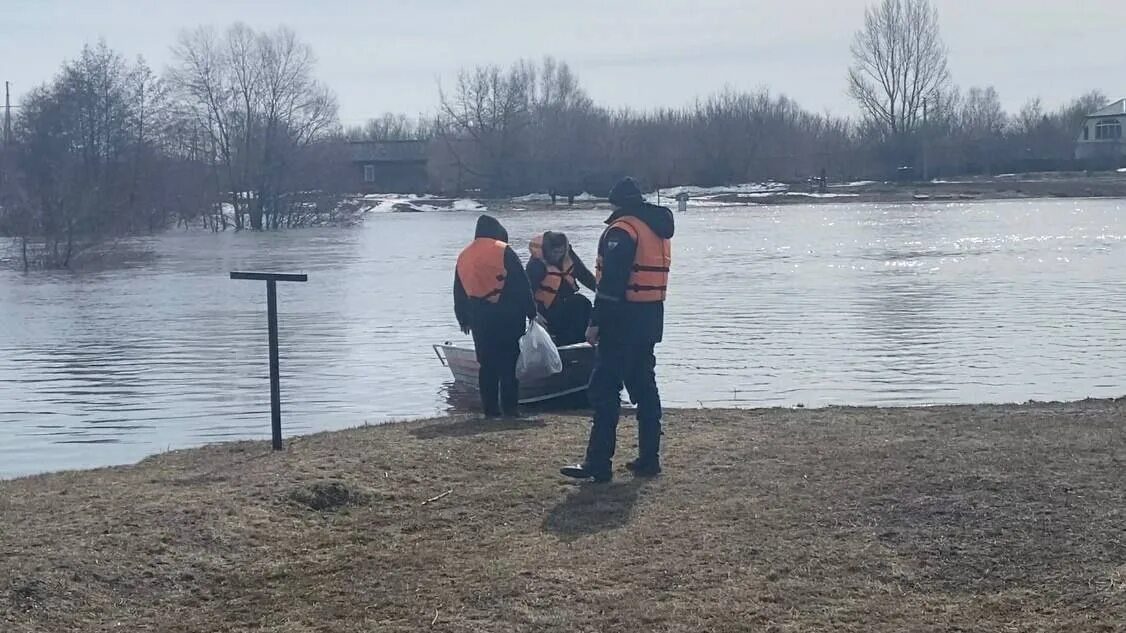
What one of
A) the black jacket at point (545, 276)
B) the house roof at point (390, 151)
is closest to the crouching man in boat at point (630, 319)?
the black jacket at point (545, 276)

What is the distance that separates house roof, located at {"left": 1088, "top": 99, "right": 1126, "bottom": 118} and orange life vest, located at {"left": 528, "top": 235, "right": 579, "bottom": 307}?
103 m

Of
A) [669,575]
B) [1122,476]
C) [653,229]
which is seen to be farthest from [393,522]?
[1122,476]

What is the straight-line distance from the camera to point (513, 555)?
614 centimetres

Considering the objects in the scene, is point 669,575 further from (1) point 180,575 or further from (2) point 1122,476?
(2) point 1122,476

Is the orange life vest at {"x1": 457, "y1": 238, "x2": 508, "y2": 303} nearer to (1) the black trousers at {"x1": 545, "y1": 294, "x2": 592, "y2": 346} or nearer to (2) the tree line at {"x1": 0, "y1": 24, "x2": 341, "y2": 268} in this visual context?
(1) the black trousers at {"x1": 545, "y1": 294, "x2": 592, "y2": 346}

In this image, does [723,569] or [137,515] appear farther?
[137,515]

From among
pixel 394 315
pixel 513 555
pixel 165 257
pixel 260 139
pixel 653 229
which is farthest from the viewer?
pixel 260 139

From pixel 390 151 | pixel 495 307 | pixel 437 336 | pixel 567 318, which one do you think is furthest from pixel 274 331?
pixel 390 151

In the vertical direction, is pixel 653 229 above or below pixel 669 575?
above

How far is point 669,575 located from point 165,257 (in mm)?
38899

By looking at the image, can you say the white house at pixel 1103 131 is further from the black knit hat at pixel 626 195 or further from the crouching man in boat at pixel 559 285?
the black knit hat at pixel 626 195

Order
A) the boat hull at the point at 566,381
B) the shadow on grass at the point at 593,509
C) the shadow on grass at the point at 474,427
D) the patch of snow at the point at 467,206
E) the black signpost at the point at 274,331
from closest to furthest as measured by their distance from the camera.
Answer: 1. the shadow on grass at the point at 593,509
2. the black signpost at the point at 274,331
3. the shadow on grass at the point at 474,427
4. the boat hull at the point at 566,381
5. the patch of snow at the point at 467,206

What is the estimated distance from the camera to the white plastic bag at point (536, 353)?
10.7 meters

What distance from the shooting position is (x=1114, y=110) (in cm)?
10681
